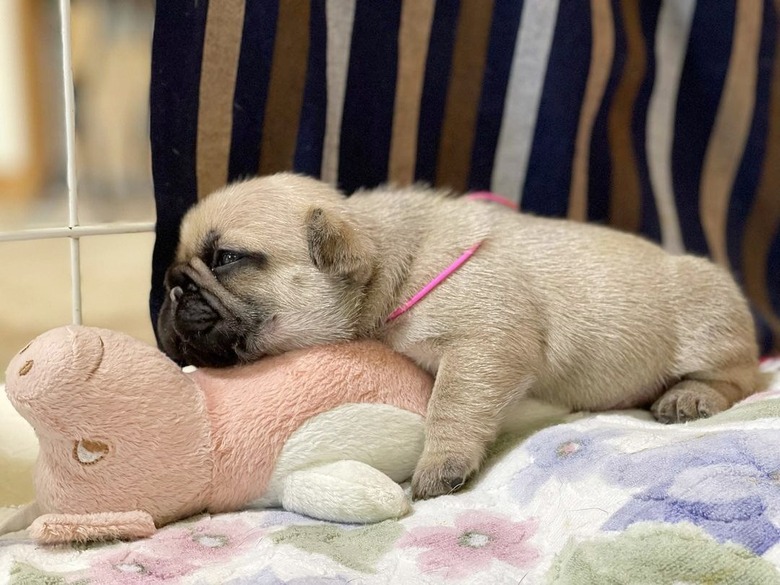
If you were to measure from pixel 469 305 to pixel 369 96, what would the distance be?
852mm

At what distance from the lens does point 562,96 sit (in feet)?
8.87

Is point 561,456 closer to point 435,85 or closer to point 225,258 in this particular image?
point 225,258

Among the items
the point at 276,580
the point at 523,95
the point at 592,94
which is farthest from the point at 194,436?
the point at 592,94

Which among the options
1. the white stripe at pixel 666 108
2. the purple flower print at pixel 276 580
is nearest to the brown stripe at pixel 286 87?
the white stripe at pixel 666 108

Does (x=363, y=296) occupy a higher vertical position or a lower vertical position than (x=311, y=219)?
lower

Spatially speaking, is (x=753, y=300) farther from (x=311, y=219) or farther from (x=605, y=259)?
(x=311, y=219)

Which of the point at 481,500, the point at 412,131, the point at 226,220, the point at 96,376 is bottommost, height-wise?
the point at 481,500

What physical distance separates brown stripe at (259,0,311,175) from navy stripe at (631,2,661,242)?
1.22 meters

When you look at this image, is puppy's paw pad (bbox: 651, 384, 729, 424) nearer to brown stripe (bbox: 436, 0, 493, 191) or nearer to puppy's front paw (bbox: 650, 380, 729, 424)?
puppy's front paw (bbox: 650, 380, 729, 424)

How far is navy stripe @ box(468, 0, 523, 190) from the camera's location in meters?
2.62

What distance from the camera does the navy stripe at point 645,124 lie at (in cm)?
279

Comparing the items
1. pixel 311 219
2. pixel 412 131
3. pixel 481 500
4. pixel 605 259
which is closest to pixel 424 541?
pixel 481 500

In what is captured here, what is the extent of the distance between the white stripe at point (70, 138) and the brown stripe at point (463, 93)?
1154mm

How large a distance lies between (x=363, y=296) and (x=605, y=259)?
724 millimetres
